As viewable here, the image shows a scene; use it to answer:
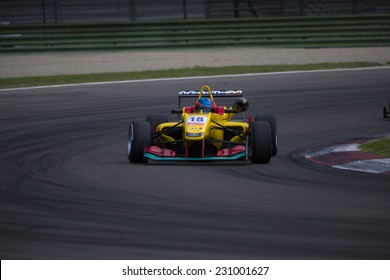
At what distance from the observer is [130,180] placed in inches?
433

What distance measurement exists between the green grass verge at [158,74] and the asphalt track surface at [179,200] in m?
7.41

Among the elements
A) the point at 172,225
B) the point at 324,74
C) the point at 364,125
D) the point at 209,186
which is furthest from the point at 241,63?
the point at 172,225

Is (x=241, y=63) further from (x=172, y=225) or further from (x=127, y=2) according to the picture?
(x=172, y=225)

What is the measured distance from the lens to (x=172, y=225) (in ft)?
27.7

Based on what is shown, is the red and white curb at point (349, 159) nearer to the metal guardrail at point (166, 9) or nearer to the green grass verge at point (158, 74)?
the green grass verge at point (158, 74)

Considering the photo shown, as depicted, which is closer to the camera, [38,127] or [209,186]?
[209,186]

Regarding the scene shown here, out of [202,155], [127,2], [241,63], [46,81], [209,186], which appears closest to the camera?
[209,186]

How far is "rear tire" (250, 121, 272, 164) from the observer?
12008mm

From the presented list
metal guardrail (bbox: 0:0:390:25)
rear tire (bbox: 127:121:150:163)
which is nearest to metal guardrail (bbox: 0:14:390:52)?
metal guardrail (bbox: 0:0:390:25)

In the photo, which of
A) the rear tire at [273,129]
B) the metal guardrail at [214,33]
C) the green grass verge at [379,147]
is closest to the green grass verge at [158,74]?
the metal guardrail at [214,33]

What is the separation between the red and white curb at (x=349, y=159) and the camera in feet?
37.3

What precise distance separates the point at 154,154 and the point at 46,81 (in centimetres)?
1345

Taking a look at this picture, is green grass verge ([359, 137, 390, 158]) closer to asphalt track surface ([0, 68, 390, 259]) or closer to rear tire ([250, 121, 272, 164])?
asphalt track surface ([0, 68, 390, 259])
